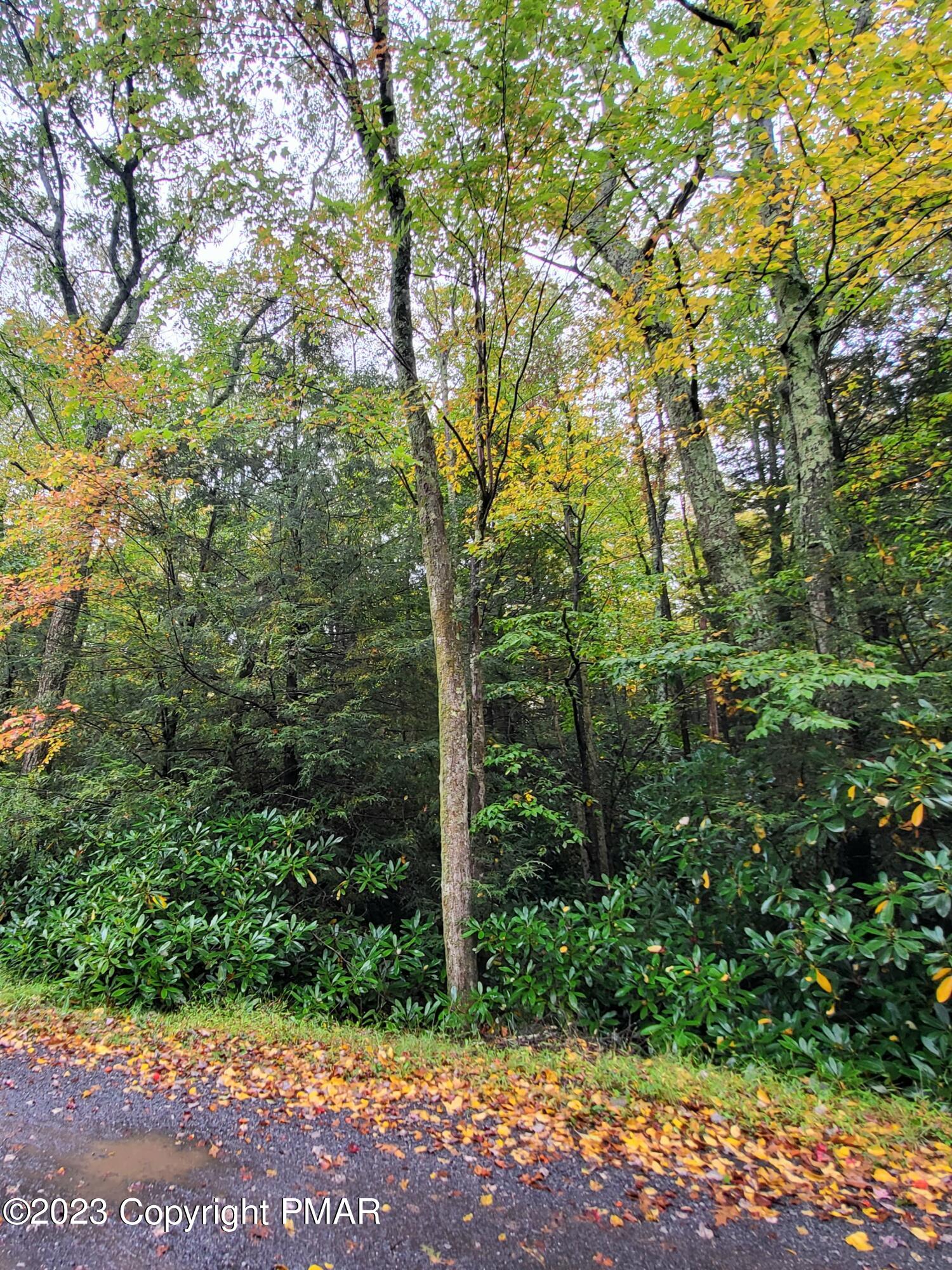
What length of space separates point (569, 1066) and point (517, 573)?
5180 millimetres

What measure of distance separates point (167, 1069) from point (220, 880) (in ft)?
6.18

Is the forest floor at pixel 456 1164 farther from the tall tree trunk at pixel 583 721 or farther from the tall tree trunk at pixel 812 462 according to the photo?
the tall tree trunk at pixel 812 462

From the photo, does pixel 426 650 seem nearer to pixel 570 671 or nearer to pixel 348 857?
pixel 570 671

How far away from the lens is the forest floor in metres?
1.82

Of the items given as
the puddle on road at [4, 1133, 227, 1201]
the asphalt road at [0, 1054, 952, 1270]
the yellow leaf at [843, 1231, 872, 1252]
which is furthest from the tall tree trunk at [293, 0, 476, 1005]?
the yellow leaf at [843, 1231, 872, 1252]

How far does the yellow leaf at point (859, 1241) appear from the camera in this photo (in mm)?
1772

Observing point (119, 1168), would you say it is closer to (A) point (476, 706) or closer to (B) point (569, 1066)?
(B) point (569, 1066)

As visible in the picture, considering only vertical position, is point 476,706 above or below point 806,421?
below

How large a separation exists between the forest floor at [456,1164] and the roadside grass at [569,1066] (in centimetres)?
2

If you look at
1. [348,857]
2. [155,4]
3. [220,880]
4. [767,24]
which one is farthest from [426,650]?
[155,4]

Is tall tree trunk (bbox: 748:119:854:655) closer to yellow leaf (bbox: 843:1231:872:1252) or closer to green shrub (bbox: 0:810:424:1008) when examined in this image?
yellow leaf (bbox: 843:1231:872:1252)

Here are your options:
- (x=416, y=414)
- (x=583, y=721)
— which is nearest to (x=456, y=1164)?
(x=583, y=721)

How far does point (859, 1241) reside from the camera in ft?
5.92

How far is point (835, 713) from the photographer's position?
3863 millimetres
